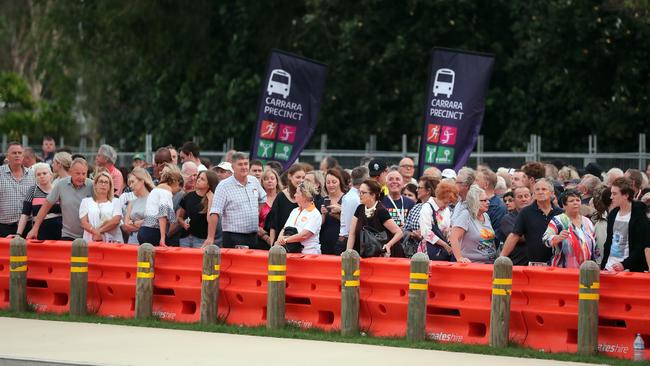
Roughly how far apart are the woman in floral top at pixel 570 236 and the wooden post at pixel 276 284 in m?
2.77

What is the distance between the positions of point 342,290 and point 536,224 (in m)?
2.07

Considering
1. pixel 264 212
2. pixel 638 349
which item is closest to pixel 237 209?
pixel 264 212

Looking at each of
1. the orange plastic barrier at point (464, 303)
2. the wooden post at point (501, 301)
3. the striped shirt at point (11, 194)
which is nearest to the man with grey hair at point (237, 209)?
the orange plastic barrier at point (464, 303)

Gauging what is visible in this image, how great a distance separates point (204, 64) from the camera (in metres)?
41.1

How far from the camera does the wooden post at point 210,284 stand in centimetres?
1471

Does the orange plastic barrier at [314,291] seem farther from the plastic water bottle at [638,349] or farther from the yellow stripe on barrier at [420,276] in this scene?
the plastic water bottle at [638,349]

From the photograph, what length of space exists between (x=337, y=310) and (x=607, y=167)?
11.9 metres

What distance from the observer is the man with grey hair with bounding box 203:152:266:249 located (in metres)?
15.6

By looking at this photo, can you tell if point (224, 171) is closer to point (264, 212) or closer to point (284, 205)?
point (264, 212)

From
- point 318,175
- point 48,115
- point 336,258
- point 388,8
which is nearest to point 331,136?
point 388,8

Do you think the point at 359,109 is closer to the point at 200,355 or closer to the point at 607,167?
the point at 607,167

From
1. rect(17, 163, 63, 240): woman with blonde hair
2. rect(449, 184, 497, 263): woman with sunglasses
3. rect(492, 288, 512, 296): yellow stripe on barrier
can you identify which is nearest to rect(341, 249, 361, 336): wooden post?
rect(449, 184, 497, 263): woman with sunglasses

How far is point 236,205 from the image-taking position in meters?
15.6

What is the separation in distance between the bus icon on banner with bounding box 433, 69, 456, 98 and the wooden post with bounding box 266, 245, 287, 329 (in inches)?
232
